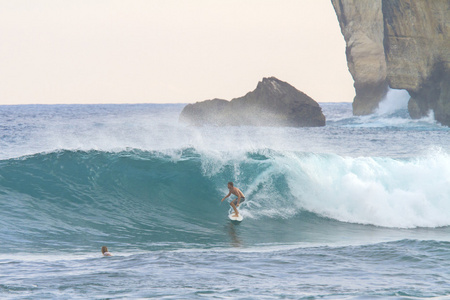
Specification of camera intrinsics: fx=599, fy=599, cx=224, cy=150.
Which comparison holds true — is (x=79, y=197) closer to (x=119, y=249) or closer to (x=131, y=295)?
(x=119, y=249)

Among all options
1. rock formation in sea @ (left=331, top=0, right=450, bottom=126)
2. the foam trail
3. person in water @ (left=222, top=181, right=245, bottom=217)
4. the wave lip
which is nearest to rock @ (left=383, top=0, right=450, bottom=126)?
rock formation in sea @ (left=331, top=0, right=450, bottom=126)

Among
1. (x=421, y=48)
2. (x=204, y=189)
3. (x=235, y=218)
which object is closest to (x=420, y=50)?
(x=421, y=48)

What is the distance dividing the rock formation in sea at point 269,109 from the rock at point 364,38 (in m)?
14.5

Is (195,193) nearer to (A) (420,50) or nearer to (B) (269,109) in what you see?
(A) (420,50)

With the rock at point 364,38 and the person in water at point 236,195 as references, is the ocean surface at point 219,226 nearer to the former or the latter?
the person in water at point 236,195

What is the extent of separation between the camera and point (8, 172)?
59.5ft

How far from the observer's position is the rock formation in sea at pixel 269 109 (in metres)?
57.0

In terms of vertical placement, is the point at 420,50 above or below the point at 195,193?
above

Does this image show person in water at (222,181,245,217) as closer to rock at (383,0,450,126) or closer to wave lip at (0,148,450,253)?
wave lip at (0,148,450,253)

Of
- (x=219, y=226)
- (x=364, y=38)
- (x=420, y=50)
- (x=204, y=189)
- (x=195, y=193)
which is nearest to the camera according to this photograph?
(x=219, y=226)

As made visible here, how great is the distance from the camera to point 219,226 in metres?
14.7

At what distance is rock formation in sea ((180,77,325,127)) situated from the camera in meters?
57.0

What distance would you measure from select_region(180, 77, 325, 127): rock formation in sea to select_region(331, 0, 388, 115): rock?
1450cm

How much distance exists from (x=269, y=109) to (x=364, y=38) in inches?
708
